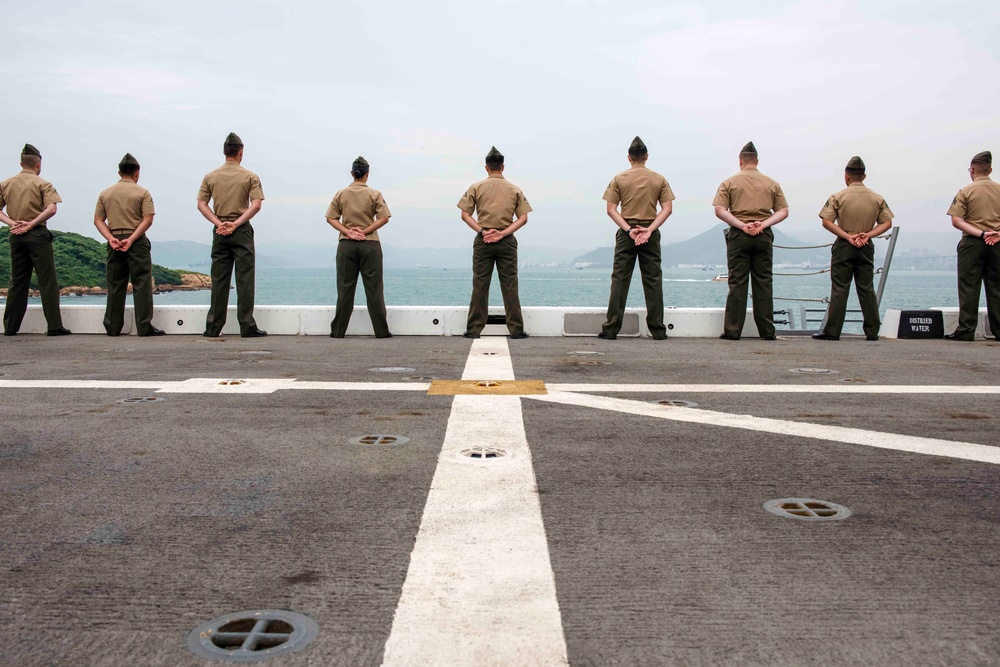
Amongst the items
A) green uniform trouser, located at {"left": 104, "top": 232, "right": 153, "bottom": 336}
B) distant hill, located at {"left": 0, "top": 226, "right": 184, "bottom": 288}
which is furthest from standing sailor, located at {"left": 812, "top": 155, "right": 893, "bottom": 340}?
distant hill, located at {"left": 0, "top": 226, "right": 184, "bottom": 288}

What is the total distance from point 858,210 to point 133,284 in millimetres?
8253

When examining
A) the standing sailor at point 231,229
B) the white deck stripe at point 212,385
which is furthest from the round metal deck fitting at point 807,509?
the standing sailor at point 231,229

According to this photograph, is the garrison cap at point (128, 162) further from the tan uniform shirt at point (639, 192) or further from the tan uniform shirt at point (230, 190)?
the tan uniform shirt at point (639, 192)

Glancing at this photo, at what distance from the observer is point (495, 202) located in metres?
9.37

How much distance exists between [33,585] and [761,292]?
8.39 meters

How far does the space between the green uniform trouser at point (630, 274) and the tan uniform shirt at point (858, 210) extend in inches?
79.8

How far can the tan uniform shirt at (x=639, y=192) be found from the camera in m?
9.26

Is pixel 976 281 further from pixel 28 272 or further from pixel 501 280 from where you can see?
pixel 28 272

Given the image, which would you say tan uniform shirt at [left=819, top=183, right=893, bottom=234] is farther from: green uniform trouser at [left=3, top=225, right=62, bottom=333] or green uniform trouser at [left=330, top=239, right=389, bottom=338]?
green uniform trouser at [left=3, top=225, right=62, bottom=333]

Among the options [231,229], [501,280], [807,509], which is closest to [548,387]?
[807,509]

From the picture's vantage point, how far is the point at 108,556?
223cm

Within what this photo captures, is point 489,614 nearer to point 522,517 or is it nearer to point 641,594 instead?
point 641,594

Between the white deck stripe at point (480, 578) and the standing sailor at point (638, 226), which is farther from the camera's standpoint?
the standing sailor at point (638, 226)

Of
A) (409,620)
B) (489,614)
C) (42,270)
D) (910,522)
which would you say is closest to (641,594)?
(489,614)
